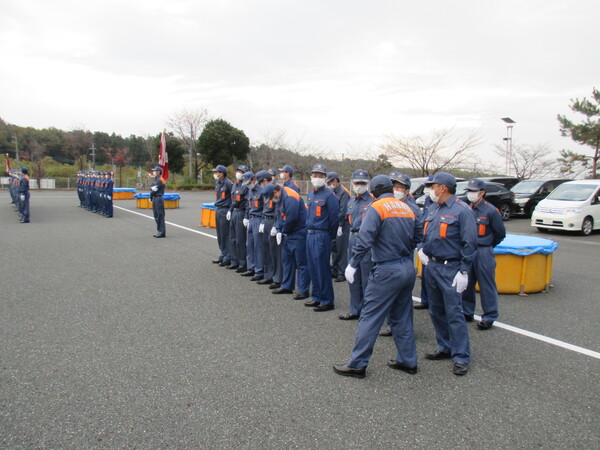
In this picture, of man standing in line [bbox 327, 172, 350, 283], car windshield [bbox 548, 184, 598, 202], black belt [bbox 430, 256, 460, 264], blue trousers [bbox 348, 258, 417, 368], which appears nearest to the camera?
blue trousers [bbox 348, 258, 417, 368]

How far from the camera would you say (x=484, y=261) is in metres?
5.37

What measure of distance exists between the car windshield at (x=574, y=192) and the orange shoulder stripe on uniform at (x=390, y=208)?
1313 cm

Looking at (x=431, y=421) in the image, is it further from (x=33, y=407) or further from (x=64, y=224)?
(x=64, y=224)

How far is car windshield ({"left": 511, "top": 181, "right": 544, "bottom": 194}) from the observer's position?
19.1m

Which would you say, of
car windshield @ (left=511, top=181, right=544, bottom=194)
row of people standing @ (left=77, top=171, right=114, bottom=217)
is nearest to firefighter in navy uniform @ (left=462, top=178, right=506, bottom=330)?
row of people standing @ (left=77, top=171, right=114, bottom=217)

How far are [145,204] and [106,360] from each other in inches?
733

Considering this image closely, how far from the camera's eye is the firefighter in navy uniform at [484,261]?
5.24 m

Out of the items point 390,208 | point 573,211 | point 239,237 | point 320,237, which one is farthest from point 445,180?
point 573,211

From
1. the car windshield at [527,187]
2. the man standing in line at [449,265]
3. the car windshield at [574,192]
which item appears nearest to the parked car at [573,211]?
the car windshield at [574,192]

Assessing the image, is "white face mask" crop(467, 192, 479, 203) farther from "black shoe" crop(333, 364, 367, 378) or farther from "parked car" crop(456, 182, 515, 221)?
"parked car" crop(456, 182, 515, 221)

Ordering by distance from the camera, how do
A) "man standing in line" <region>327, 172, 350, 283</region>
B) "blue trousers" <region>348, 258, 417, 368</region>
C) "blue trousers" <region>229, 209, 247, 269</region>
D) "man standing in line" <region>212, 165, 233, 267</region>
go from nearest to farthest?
1. "blue trousers" <region>348, 258, 417, 368</region>
2. "man standing in line" <region>327, 172, 350, 283</region>
3. "blue trousers" <region>229, 209, 247, 269</region>
4. "man standing in line" <region>212, 165, 233, 267</region>

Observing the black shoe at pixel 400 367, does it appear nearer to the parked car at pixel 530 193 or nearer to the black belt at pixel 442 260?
the black belt at pixel 442 260

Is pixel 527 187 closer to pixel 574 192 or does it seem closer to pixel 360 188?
pixel 574 192

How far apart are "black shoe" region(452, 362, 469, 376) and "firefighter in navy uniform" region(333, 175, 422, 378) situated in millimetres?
388
